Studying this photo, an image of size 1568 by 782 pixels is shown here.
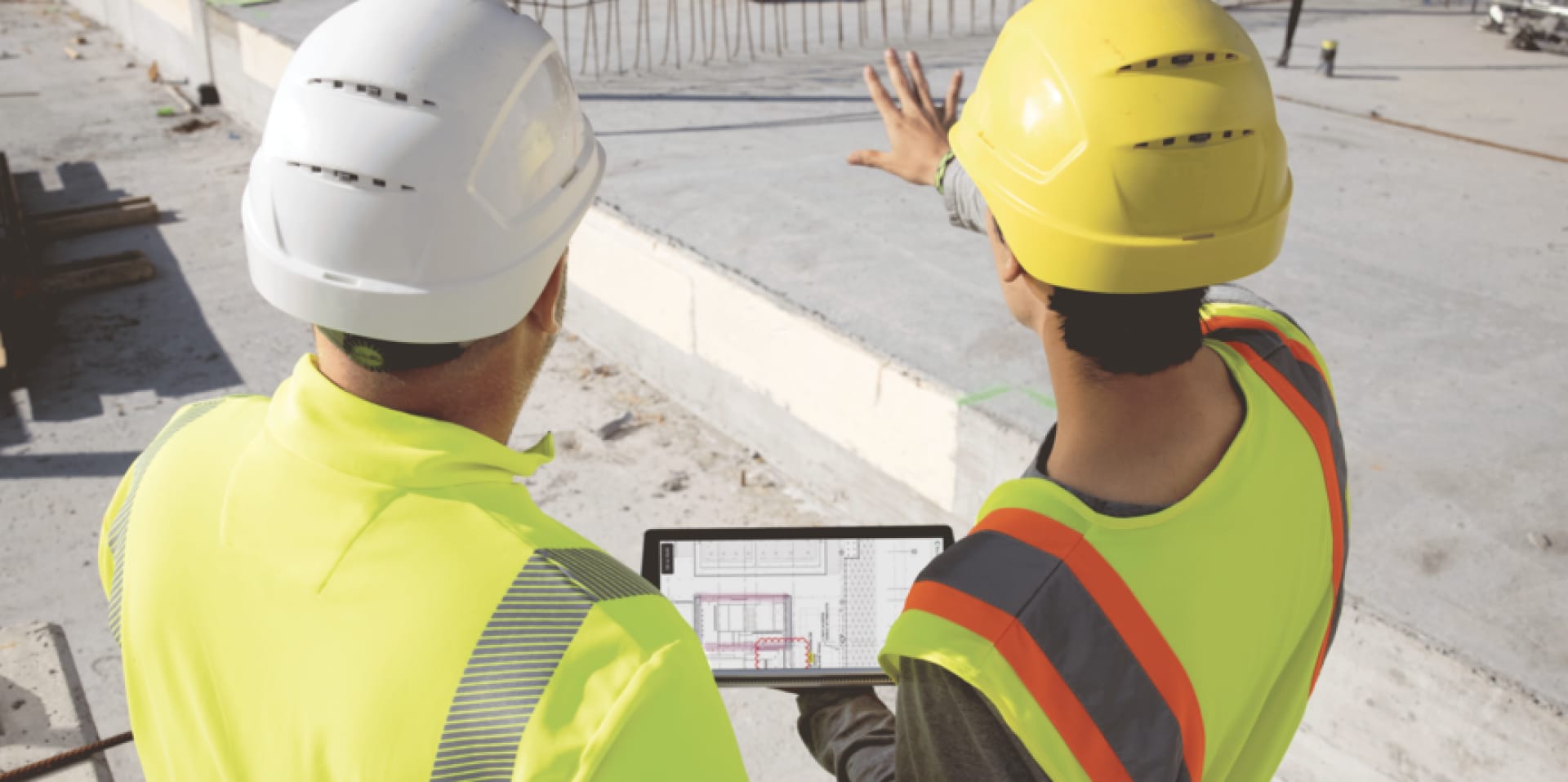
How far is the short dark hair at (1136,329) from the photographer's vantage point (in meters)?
1.63

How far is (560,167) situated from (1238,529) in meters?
1.04

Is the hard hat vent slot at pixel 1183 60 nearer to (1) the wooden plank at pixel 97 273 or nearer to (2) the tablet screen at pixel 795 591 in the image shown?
(2) the tablet screen at pixel 795 591

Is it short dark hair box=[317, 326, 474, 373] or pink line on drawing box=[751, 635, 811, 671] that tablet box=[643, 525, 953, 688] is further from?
short dark hair box=[317, 326, 474, 373]

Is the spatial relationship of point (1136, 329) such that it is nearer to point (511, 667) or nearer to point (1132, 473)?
point (1132, 473)

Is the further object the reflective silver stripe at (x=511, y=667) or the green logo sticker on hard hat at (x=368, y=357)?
the green logo sticker on hard hat at (x=368, y=357)

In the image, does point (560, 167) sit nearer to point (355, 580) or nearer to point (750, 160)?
point (355, 580)

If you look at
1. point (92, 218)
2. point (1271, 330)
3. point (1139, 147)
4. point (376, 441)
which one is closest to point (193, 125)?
point (92, 218)

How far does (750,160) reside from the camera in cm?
668

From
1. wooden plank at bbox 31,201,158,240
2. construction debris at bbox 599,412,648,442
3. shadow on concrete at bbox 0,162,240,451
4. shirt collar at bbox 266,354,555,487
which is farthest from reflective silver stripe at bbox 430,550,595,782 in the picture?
wooden plank at bbox 31,201,158,240

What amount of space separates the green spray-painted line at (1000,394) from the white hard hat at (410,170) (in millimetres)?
2655

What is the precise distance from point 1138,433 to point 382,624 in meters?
1.00

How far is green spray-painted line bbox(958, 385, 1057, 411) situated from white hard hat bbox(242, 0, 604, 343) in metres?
Answer: 2.66

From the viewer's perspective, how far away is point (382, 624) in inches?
49.8

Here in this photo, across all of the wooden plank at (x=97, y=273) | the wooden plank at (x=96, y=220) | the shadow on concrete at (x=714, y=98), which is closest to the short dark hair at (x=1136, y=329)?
the shadow on concrete at (x=714, y=98)
